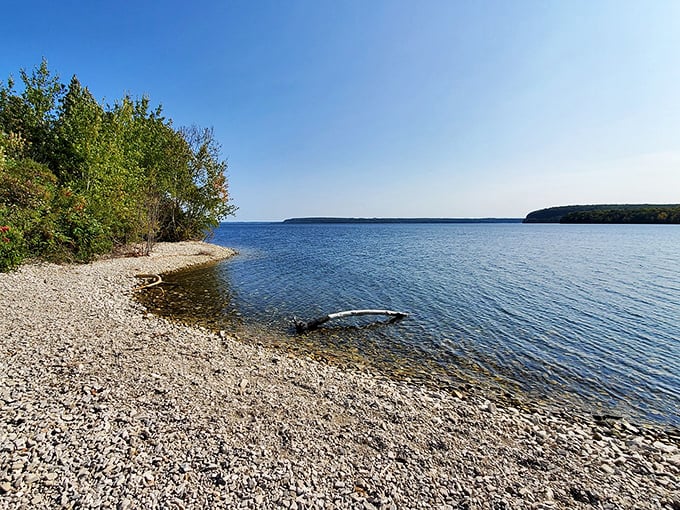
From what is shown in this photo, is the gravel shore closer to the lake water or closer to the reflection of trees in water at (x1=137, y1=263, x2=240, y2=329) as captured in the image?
the lake water

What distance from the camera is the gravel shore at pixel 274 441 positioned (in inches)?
175

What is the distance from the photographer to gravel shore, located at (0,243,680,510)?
14.6 ft

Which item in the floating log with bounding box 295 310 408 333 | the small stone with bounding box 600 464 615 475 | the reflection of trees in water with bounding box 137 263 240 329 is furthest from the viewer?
the reflection of trees in water with bounding box 137 263 240 329

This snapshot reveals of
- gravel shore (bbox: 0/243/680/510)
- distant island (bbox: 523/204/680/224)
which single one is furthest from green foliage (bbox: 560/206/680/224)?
gravel shore (bbox: 0/243/680/510)

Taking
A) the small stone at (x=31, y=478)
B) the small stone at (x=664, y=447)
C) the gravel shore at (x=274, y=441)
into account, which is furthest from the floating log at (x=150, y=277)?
the small stone at (x=664, y=447)

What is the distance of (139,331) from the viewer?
10781 mm

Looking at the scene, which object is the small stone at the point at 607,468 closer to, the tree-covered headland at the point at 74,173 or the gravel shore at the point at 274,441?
the gravel shore at the point at 274,441

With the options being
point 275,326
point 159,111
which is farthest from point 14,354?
point 159,111

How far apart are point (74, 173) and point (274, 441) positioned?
2734 cm

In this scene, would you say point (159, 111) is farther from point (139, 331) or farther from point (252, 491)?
point (252, 491)

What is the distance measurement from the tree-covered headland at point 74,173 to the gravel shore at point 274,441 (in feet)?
40.6

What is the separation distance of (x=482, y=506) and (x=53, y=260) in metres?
25.6

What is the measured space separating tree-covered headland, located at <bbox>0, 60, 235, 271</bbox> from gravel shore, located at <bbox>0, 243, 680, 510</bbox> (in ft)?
40.6

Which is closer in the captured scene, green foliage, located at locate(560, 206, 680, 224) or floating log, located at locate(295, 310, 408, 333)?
floating log, located at locate(295, 310, 408, 333)
